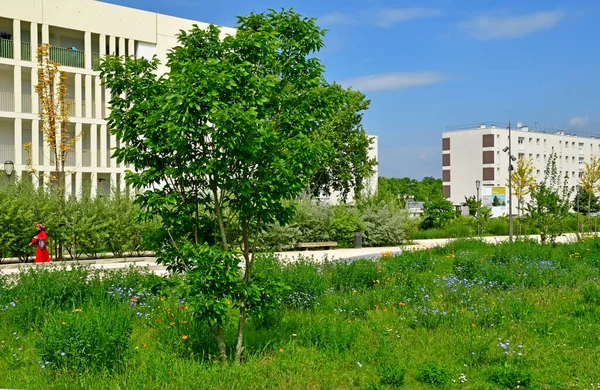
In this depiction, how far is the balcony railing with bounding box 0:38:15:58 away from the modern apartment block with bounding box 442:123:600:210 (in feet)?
224

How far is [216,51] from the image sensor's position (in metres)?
6.57

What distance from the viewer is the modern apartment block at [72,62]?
30.0 m

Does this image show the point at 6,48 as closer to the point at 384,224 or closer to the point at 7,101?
the point at 7,101

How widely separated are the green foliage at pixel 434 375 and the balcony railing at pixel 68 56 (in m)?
30.1

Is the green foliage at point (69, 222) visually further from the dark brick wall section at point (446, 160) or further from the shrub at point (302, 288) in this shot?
the dark brick wall section at point (446, 160)

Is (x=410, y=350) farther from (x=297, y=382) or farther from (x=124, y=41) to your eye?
(x=124, y=41)

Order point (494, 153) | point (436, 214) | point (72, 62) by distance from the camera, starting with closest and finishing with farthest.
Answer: point (72, 62)
point (436, 214)
point (494, 153)

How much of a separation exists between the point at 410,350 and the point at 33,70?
29.2 metres

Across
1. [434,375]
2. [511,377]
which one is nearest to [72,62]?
[434,375]

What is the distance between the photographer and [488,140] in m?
88.1

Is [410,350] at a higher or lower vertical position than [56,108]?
lower

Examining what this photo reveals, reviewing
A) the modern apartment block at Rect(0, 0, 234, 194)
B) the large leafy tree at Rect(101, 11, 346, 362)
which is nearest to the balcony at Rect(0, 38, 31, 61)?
the modern apartment block at Rect(0, 0, 234, 194)

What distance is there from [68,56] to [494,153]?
2726 inches

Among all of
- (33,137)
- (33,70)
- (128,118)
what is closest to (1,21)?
(33,70)
